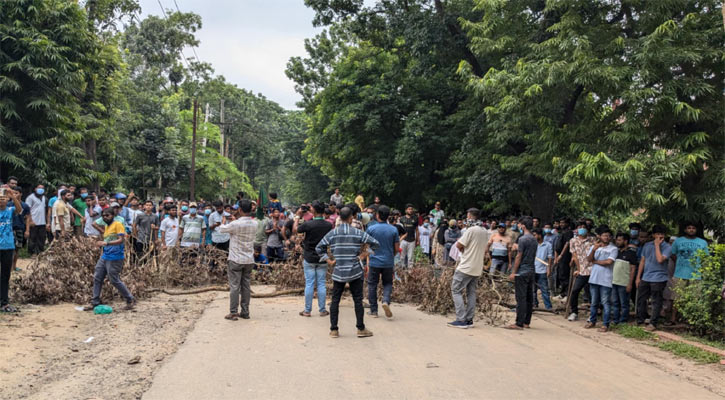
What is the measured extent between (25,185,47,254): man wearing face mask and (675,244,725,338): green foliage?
45.9ft

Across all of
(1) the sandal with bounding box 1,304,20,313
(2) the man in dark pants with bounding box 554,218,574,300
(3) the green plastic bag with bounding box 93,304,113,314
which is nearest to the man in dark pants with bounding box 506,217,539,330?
(2) the man in dark pants with bounding box 554,218,574,300

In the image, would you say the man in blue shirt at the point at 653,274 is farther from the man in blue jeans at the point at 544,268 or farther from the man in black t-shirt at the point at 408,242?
the man in black t-shirt at the point at 408,242

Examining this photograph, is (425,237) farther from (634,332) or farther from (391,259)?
(634,332)

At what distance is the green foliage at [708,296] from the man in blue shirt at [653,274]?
1.42 feet

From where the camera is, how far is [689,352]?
7.97 m

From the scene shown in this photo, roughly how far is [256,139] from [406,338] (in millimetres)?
57438

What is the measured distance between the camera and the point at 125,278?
1038 cm

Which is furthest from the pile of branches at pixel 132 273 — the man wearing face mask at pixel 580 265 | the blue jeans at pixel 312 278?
the man wearing face mask at pixel 580 265

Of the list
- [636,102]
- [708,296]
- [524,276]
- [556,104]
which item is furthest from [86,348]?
[556,104]

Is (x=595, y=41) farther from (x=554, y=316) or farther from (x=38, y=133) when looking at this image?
(x=38, y=133)

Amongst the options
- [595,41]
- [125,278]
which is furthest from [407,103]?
[125,278]

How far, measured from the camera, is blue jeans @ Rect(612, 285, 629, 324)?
975cm

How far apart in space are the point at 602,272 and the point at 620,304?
0.82 m

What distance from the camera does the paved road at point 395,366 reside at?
543cm
